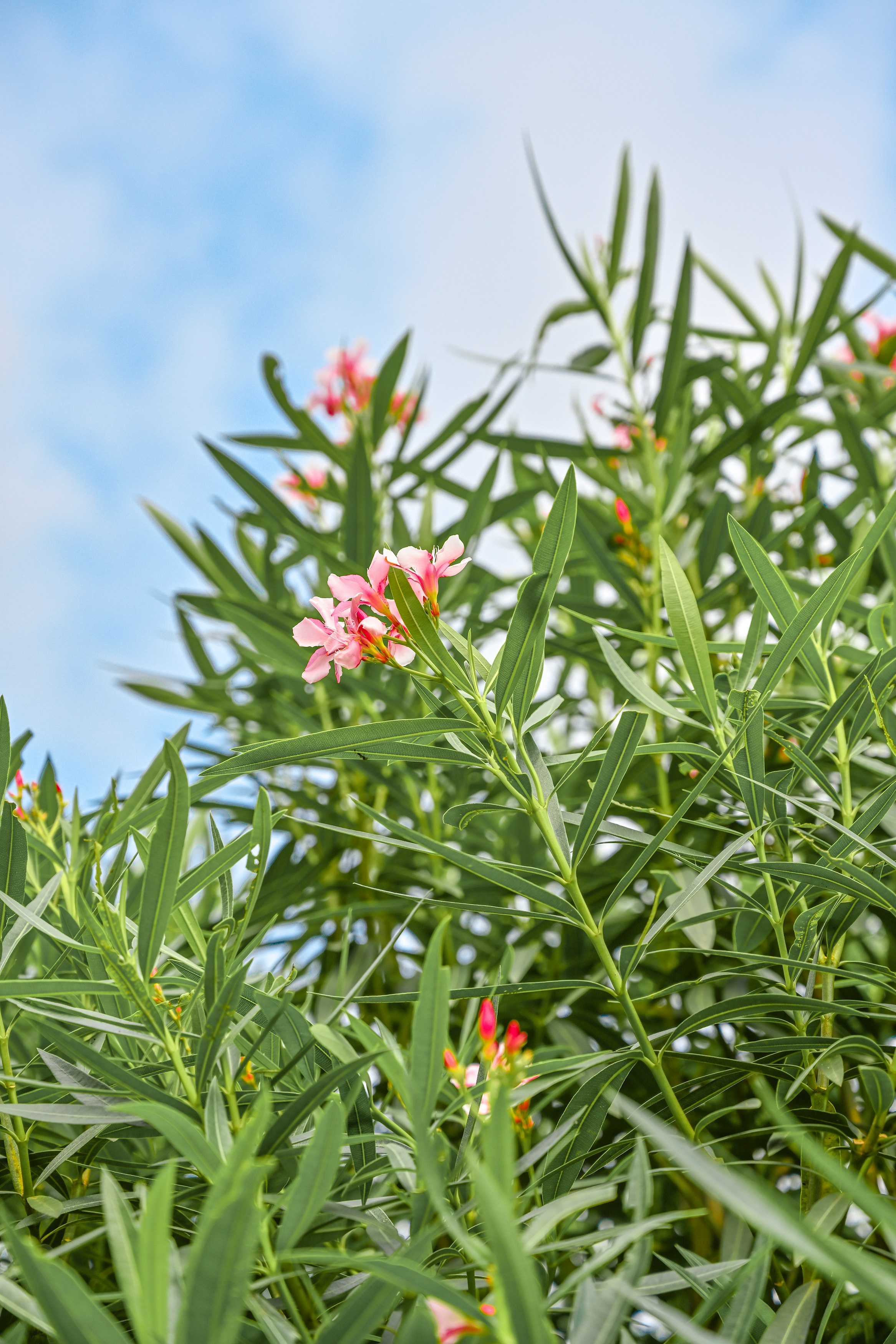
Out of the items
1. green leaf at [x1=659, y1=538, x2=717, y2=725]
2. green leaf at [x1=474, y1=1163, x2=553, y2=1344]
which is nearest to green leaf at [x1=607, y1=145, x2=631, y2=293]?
green leaf at [x1=659, y1=538, x2=717, y2=725]

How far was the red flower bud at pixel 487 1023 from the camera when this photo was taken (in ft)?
2.02

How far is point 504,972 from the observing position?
71 cm

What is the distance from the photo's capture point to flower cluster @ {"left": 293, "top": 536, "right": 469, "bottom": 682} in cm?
67

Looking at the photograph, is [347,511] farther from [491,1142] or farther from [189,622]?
[491,1142]

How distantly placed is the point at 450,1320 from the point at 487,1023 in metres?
0.23

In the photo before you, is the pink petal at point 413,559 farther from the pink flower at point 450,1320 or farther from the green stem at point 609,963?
the pink flower at point 450,1320

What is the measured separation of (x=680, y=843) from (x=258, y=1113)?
0.85m

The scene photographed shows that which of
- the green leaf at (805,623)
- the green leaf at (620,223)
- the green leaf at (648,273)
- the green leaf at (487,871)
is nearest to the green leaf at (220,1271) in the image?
the green leaf at (487,871)

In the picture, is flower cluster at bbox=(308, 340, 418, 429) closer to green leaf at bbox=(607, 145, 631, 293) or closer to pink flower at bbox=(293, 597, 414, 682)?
green leaf at bbox=(607, 145, 631, 293)

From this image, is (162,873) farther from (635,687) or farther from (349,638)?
(635,687)

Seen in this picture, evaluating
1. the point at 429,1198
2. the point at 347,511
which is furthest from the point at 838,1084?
the point at 347,511

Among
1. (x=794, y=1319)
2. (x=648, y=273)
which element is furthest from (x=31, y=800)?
(x=648, y=273)

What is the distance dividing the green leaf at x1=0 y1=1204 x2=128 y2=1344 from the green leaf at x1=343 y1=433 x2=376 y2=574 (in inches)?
45.3

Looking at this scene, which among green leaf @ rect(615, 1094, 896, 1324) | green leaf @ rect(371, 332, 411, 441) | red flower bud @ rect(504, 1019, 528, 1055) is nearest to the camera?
green leaf @ rect(615, 1094, 896, 1324)
